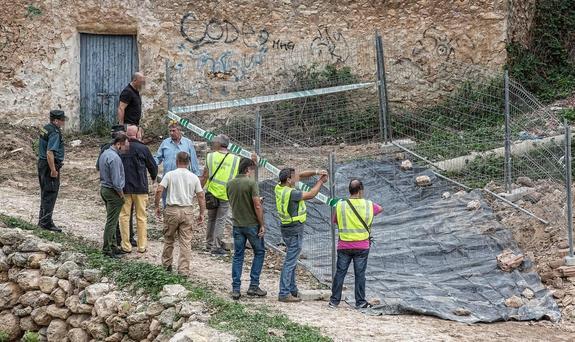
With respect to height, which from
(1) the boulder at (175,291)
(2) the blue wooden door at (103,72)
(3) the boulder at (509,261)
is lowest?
(1) the boulder at (175,291)

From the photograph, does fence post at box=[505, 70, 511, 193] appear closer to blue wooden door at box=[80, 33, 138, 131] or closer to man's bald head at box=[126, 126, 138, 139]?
man's bald head at box=[126, 126, 138, 139]

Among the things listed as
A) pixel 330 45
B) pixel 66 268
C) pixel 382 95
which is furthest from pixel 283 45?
pixel 66 268

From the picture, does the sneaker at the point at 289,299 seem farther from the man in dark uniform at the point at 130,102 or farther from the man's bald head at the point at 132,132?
the man in dark uniform at the point at 130,102

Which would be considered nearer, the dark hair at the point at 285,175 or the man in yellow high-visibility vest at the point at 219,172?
the dark hair at the point at 285,175

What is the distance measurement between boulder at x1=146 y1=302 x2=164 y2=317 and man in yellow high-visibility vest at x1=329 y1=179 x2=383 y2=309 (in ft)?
6.28

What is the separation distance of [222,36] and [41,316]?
865cm

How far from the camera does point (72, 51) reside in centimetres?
1891

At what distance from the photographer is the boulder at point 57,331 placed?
37.9 ft

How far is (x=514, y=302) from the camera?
11.1m

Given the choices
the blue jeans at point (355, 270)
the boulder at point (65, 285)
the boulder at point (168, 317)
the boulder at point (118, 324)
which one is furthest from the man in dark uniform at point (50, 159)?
the blue jeans at point (355, 270)

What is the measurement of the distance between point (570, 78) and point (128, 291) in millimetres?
12047

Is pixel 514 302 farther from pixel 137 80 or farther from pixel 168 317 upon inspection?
pixel 137 80

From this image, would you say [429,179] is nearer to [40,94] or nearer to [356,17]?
[356,17]

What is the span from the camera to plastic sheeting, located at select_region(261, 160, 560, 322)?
36.1 feet
